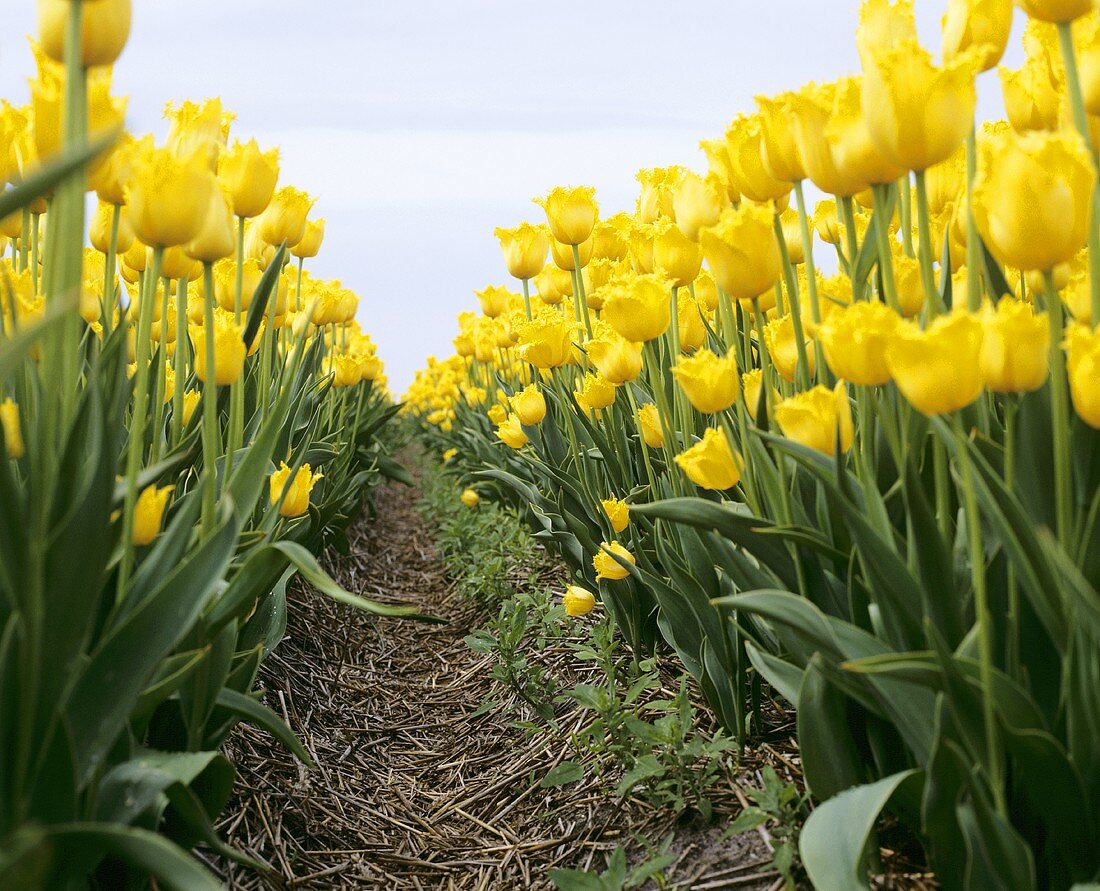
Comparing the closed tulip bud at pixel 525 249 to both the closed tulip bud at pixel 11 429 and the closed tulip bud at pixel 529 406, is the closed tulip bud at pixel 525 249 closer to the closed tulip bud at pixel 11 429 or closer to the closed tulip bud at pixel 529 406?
the closed tulip bud at pixel 529 406

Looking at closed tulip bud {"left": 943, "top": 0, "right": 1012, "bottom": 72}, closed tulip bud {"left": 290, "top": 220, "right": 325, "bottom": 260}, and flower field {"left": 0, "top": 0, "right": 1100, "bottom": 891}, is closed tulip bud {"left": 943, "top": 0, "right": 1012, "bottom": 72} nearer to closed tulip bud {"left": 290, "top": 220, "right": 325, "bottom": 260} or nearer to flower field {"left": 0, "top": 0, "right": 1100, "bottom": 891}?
flower field {"left": 0, "top": 0, "right": 1100, "bottom": 891}

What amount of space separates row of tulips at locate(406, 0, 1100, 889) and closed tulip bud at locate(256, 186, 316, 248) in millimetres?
1057

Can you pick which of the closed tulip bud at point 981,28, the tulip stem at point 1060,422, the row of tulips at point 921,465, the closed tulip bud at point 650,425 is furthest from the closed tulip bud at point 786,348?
the tulip stem at point 1060,422

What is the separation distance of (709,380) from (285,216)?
1.42 m

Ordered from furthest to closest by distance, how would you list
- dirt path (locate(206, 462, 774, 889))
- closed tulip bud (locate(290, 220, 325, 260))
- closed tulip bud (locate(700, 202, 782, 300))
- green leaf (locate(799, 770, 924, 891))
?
closed tulip bud (locate(290, 220, 325, 260)) < dirt path (locate(206, 462, 774, 889)) < closed tulip bud (locate(700, 202, 782, 300)) < green leaf (locate(799, 770, 924, 891))

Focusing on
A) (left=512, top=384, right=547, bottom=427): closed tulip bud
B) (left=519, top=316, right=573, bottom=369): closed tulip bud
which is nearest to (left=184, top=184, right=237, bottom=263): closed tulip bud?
(left=519, top=316, right=573, bottom=369): closed tulip bud

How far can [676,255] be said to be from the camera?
7.00 ft

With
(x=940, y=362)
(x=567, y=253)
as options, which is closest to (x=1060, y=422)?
(x=940, y=362)

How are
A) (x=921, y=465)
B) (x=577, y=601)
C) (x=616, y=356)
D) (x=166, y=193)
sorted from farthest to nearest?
(x=577, y=601) < (x=616, y=356) < (x=921, y=465) < (x=166, y=193)

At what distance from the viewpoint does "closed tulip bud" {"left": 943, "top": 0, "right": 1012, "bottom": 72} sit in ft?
4.63

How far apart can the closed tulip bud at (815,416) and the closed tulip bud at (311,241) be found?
2.15 meters

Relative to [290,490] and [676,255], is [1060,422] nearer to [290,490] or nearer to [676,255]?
[676,255]

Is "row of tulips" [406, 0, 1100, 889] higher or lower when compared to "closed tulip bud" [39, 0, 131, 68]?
lower

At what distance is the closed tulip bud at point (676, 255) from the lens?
6.95ft
